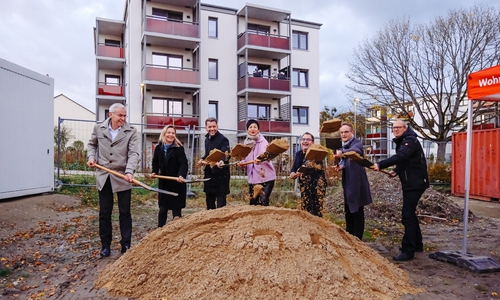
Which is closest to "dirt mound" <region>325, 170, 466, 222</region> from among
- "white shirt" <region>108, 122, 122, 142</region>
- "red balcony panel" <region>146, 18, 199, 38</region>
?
"white shirt" <region>108, 122, 122, 142</region>

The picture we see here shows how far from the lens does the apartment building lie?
22297 millimetres

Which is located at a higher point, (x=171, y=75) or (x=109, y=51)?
(x=109, y=51)

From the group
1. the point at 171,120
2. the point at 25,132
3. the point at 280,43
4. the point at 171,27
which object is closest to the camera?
the point at 25,132

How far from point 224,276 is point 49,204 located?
646 cm

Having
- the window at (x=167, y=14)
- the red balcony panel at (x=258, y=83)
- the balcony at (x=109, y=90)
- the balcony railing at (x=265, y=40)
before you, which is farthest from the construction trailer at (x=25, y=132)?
the balcony railing at (x=265, y=40)

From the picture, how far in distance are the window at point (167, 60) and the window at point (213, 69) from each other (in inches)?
72.0

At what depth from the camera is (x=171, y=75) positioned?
72.6 feet

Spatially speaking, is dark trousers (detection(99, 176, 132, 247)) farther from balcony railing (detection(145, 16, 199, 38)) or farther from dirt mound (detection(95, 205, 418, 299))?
balcony railing (detection(145, 16, 199, 38))

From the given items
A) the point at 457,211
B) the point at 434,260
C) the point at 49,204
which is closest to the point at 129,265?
the point at 434,260

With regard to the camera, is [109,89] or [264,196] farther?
[109,89]

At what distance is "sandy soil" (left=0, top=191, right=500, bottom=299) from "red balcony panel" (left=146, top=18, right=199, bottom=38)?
14818 mm

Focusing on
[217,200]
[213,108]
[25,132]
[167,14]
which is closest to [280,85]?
[213,108]

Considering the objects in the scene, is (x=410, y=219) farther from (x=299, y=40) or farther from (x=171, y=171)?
(x=299, y=40)

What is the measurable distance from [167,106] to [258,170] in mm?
18643
